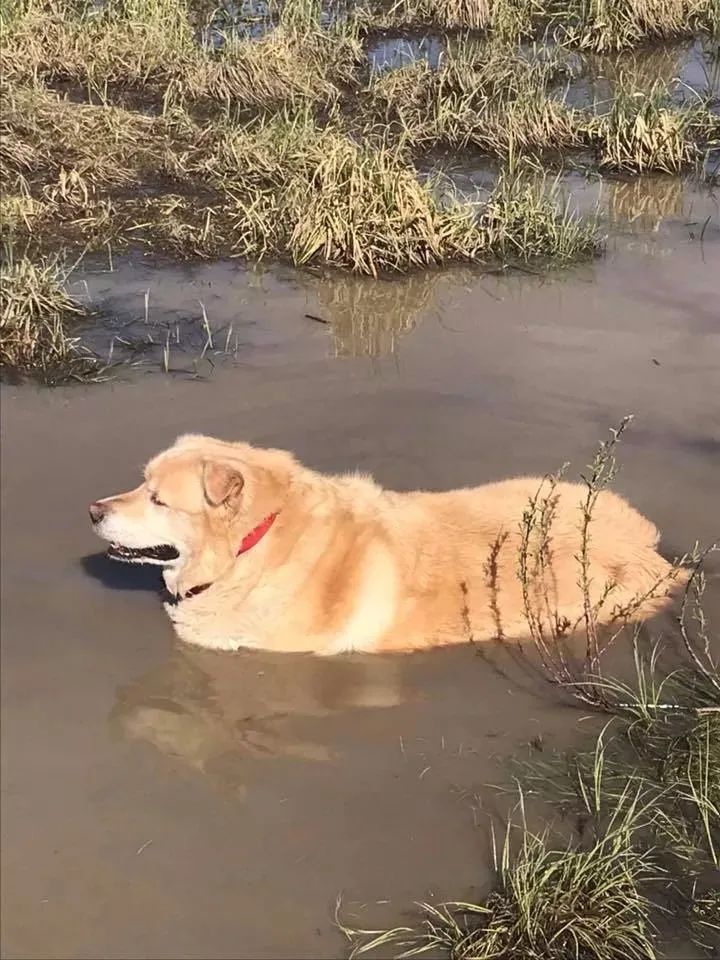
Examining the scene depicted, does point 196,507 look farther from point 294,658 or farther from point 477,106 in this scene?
point 477,106

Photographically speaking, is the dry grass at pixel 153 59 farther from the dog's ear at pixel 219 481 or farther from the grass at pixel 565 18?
the dog's ear at pixel 219 481

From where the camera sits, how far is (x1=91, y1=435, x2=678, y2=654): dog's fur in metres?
4.17

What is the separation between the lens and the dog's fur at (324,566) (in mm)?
4168

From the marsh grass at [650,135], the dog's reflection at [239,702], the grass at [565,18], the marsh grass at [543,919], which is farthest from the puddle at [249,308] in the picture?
the grass at [565,18]

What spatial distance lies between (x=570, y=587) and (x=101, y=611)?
→ 2.03m

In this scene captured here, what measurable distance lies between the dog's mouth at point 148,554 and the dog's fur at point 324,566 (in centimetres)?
5

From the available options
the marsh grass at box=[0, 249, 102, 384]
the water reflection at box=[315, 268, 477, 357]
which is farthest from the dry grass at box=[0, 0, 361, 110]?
the marsh grass at box=[0, 249, 102, 384]

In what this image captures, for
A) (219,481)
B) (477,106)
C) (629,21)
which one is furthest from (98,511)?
(629,21)

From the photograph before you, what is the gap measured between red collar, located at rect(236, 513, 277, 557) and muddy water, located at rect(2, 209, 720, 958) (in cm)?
50

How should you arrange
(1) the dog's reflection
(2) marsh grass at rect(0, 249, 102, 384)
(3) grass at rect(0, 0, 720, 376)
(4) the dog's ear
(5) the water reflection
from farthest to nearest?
(3) grass at rect(0, 0, 720, 376) < (5) the water reflection < (2) marsh grass at rect(0, 249, 102, 384) < (4) the dog's ear < (1) the dog's reflection

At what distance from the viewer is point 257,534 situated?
4.22m

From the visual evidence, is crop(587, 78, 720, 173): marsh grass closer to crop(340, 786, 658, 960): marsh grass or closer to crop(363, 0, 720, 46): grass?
Answer: crop(363, 0, 720, 46): grass

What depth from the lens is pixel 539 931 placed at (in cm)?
302

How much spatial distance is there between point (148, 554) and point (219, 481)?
1.75 ft
